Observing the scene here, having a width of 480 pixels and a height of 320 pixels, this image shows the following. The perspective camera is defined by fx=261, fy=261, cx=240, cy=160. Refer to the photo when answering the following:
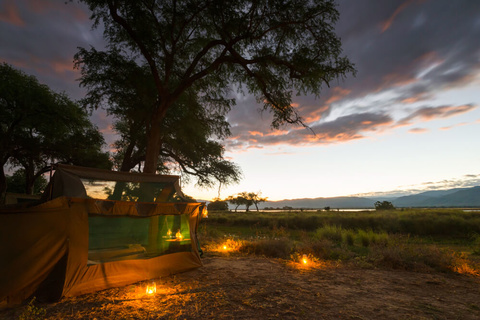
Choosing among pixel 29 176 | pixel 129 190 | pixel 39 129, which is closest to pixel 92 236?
pixel 129 190

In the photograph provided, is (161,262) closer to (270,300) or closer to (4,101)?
(270,300)

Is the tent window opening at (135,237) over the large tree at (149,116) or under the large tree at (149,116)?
under

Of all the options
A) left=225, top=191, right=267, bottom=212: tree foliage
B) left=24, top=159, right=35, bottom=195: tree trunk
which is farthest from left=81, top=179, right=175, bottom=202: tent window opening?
left=225, top=191, right=267, bottom=212: tree foliage

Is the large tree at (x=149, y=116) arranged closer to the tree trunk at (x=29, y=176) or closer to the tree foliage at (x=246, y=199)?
the tree trunk at (x=29, y=176)

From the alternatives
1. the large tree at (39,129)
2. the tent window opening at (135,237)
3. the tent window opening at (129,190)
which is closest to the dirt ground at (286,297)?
the tent window opening at (135,237)

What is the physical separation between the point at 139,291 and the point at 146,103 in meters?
8.57

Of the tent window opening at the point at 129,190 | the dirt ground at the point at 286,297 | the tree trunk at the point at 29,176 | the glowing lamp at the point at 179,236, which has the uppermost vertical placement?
the tree trunk at the point at 29,176

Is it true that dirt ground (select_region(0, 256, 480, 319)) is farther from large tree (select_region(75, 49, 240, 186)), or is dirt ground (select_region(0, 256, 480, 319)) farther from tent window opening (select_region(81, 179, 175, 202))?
large tree (select_region(75, 49, 240, 186))

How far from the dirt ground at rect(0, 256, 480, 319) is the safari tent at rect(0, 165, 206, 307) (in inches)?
13.0

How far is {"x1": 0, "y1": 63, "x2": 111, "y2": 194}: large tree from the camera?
12633 millimetres

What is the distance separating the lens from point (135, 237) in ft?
21.8

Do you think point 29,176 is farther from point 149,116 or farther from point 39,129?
point 149,116

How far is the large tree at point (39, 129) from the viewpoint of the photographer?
41.4 ft

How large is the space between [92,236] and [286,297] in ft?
14.2
